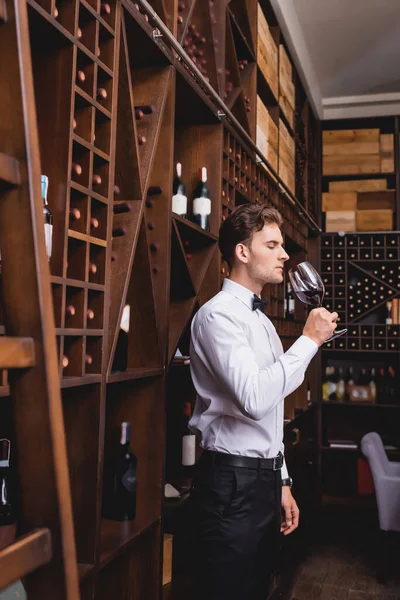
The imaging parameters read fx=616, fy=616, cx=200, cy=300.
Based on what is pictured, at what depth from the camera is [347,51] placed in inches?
213

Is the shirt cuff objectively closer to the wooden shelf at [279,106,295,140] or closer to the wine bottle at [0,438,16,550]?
the wine bottle at [0,438,16,550]

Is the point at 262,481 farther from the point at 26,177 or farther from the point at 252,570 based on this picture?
the point at 26,177

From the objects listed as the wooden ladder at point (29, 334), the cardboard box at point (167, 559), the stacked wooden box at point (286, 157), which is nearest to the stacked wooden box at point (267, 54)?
the stacked wooden box at point (286, 157)

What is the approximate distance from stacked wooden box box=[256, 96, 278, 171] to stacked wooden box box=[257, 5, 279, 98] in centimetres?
20

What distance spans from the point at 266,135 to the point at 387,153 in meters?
2.55

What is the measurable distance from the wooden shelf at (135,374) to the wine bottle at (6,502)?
12.6 inches

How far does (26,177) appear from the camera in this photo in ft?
2.66

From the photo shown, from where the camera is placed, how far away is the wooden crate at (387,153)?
5949mm

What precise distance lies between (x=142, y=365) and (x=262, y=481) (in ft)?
1.85

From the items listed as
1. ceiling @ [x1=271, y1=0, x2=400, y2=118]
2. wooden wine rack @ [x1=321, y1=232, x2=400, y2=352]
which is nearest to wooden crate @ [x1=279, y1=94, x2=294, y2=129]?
ceiling @ [x1=271, y1=0, x2=400, y2=118]

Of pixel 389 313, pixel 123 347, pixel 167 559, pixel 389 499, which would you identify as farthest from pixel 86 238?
pixel 389 313

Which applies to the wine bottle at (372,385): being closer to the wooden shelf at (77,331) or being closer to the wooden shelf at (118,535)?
the wooden shelf at (118,535)

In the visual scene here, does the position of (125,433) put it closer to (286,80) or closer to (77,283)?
(77,283)

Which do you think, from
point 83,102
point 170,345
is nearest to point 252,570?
point 170,345
